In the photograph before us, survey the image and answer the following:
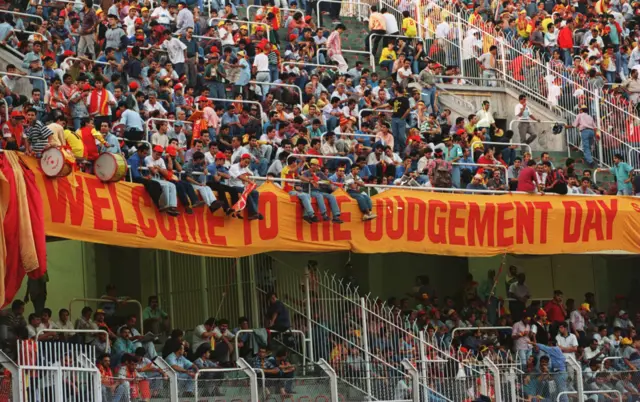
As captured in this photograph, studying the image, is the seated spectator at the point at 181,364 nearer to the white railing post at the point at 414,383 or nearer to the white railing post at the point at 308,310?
the white railing post at the point at 308,310

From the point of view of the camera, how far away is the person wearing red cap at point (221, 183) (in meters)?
31.5

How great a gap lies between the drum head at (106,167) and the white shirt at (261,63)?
343 inches

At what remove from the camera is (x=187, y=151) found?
32.6 m

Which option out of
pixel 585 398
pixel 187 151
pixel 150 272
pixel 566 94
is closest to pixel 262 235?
pixel 187 151

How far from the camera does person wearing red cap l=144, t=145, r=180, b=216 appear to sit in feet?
100

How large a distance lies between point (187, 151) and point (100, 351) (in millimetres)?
4552

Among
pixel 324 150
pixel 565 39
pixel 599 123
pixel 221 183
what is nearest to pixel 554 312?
pixel 599 123

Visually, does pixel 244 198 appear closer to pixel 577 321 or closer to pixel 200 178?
pixel 200 178

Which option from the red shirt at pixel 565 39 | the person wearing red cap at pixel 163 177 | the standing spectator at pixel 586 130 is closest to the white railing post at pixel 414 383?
the person wearing red cap at pixel 163 177

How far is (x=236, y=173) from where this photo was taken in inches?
1268

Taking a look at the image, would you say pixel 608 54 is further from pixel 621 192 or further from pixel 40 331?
pixel 40 331

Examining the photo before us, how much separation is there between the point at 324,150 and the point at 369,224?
248 centimetres

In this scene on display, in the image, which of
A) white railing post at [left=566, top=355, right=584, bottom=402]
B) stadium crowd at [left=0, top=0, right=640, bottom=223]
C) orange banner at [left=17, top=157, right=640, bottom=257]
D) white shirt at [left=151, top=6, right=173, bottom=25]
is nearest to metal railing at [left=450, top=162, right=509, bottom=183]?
stadium crowd at [left=0, top=0, right=640, bottom=223]

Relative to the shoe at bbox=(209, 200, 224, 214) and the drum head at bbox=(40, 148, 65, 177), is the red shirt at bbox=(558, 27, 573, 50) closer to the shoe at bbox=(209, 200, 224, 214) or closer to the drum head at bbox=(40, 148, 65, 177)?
the shoe at bbox=(209, 200, 224, 214)
